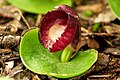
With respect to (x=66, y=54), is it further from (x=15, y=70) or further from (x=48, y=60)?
(x=15, y=70)

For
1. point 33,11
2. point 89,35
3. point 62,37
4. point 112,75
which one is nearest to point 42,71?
point 62,37

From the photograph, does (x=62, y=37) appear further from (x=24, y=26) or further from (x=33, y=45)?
(x=24, y=26)

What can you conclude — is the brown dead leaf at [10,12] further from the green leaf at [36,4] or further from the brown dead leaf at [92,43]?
the brown dead leaf at [92,43]

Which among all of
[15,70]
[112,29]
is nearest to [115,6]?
[112,29]

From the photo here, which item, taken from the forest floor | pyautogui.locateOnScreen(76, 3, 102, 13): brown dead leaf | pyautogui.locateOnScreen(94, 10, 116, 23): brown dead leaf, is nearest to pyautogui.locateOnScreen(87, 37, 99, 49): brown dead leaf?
the forest floor

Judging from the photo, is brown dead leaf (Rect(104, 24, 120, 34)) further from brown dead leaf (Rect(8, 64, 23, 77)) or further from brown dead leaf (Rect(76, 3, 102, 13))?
brown dead leaf (Rect(8, 64, 23, 77))
